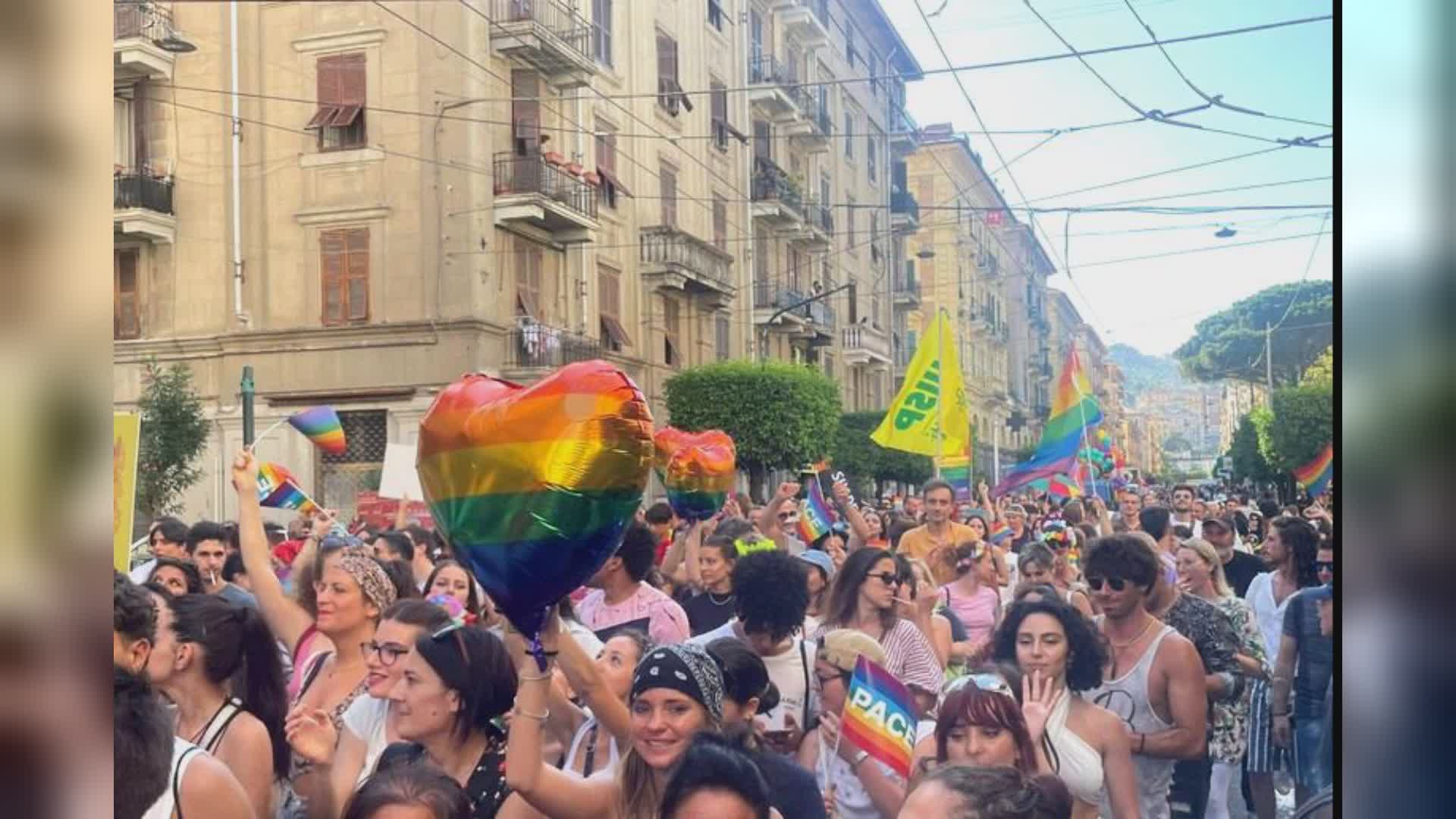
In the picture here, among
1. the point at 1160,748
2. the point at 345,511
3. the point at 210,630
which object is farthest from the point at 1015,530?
the point at 210,630

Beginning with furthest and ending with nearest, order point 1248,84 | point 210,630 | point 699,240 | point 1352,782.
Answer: point 210,630
point 699,240
point 1248,84
point 1352,782

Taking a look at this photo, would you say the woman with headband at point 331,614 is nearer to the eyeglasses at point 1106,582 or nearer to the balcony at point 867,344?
the balcony at point 867,344

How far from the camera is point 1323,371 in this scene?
1.95m

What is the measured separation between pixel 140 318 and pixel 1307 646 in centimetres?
204

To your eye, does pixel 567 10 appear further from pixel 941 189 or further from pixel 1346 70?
pixel 1346 70

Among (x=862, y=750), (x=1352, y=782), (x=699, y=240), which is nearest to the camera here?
(x=1352, y=782)

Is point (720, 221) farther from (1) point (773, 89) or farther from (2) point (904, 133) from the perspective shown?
(2) point (904, 133)

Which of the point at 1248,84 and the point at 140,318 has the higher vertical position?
the point at 1248,84

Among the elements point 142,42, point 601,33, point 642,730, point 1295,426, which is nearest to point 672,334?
point 601,33

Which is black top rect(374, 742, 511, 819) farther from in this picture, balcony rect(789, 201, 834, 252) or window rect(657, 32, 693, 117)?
window rect(657, 32, 693, 117)

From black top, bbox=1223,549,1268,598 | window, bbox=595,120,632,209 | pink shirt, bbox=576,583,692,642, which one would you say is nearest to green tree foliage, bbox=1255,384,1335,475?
black top, bbox=1223,549,1268,598

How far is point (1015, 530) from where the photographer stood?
7.22 ft

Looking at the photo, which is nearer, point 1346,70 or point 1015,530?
point 1346,70

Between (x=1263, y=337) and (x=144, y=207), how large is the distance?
194 cm
